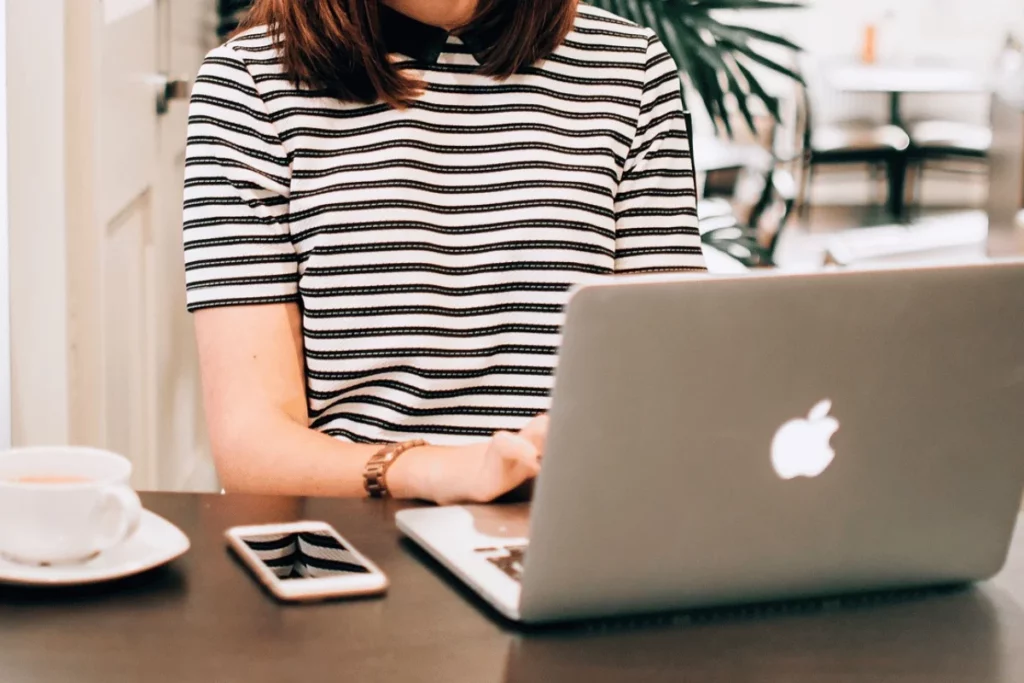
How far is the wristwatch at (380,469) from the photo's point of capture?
1054 millimetres

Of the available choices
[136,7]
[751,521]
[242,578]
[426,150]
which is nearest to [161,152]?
[136,7]

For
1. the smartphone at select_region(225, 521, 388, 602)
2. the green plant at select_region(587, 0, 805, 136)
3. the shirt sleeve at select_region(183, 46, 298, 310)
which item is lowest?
the smartphone at select_region(225, 521, 388, 602)

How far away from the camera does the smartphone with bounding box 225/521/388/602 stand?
2.42 ft

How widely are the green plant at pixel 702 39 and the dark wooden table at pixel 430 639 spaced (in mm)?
1420

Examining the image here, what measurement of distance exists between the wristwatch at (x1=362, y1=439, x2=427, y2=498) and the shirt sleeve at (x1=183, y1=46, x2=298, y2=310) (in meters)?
0.21

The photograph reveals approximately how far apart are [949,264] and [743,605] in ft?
0.76

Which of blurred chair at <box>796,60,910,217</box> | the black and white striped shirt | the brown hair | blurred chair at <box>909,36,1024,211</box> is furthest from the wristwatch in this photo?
blurred chair at <box>909,36,1024,211</box>

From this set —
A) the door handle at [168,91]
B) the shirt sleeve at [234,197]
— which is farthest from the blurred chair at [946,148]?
the shirt sleeve at [234,197]

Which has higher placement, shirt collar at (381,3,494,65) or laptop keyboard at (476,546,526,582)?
shirt collar at (381,3,494,65)

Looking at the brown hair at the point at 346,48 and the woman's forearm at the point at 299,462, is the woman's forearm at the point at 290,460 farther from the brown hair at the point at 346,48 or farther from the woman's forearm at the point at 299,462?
the brown hair at the point at 346,48

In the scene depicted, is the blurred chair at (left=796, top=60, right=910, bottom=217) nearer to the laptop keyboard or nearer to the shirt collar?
the shirt collar

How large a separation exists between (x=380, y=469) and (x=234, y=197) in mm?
310

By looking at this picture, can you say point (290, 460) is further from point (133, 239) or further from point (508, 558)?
point (133, 239)

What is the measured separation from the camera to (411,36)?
4.16ft
